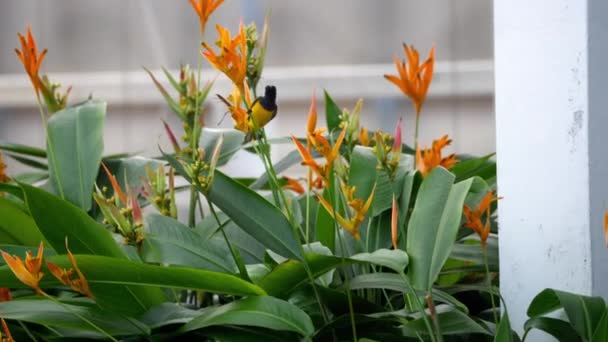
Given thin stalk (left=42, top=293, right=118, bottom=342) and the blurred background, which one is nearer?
thin stalk (left=42, top=293, right=118, bottom=342)

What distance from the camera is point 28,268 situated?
0.69m

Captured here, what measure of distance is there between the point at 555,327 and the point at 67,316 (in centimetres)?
34

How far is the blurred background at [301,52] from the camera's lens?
4.06m

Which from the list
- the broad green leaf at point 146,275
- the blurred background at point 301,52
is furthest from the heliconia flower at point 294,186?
the blurred background at point 301,52

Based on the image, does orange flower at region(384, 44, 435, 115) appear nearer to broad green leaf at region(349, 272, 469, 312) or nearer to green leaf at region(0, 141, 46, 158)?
broad green leaf at region(349, 272, 469, 312)

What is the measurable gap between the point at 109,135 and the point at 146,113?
0.56 ft

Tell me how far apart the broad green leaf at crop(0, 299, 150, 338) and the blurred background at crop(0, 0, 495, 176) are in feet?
10.7

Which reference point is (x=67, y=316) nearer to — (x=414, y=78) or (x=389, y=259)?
(x=389, y=259)

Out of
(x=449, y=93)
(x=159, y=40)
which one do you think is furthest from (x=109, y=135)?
(x=449, y=93)

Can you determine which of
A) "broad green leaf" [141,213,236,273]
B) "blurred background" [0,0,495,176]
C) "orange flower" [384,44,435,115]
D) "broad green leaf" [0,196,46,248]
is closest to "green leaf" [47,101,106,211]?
"broad green leaf" [0,196,46,248]

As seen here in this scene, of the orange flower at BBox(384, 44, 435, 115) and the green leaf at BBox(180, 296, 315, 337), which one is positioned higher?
the orange flower at BBox(384, 44, 435, 115)

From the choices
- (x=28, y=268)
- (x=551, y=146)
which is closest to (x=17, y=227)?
(x=28, y=268)

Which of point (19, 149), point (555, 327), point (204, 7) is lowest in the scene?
point (555, 327)

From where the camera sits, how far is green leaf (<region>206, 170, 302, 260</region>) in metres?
0.76
